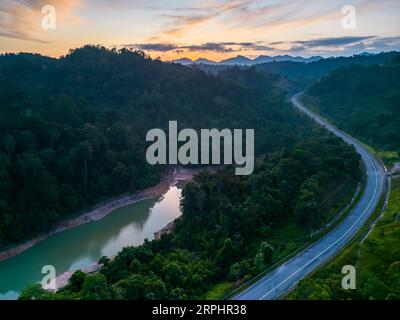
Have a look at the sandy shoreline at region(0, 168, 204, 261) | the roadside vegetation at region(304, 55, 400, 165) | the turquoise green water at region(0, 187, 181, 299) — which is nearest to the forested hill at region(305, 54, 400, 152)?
the roadside vegetation at region(304, 55, 400, 165)

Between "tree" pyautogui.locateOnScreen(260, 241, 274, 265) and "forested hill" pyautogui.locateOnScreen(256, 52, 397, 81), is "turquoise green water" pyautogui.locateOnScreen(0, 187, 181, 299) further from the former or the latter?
"forested hill" pyautogui.locateOnScreen(256, 52, 397, 81)

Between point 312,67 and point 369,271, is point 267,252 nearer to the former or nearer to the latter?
point 369,271

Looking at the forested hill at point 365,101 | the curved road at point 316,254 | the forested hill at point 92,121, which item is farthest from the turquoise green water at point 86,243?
the forested hill at point 365,101

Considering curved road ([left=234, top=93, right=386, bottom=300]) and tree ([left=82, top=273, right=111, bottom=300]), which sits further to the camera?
curved road ([left=234, top=93, right=386, bottom=300])

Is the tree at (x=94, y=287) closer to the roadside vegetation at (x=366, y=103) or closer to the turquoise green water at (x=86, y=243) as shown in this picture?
the turquoise green water at (x=86, y=243)
